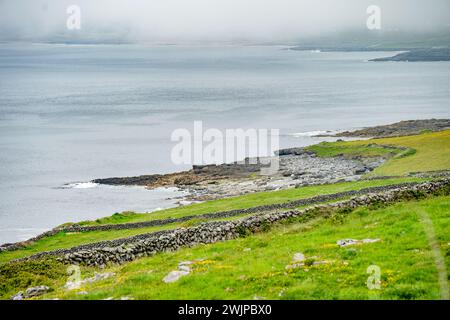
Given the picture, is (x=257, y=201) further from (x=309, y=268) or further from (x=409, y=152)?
(x=409, y=152)

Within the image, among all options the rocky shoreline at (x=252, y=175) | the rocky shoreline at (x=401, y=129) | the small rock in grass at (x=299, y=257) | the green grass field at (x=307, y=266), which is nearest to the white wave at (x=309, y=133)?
the rocky shoreline at (x=401, y=129)

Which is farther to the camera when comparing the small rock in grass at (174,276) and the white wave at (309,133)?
the white wave at (309,133)

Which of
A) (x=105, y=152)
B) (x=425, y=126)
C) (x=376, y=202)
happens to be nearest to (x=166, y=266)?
(x=376, y=202)

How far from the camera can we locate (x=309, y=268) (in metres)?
20.7

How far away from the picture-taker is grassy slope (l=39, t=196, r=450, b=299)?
1786cm

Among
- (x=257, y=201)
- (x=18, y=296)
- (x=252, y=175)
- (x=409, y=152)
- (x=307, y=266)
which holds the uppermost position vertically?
(x=307, y=266)

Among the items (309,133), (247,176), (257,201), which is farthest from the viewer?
(309,133)

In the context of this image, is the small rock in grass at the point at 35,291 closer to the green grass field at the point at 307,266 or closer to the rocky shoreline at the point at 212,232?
the green grass field at the point at 307,266

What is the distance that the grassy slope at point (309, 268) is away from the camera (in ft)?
58.6

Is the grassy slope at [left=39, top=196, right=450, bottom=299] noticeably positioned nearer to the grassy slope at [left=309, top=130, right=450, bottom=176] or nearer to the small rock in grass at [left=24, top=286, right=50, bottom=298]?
the small rock in grass at [left=24, top=286, right=50, bottom=298]

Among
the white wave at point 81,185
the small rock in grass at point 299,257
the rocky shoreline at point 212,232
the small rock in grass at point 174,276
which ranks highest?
the small rock in grass at point 299,257

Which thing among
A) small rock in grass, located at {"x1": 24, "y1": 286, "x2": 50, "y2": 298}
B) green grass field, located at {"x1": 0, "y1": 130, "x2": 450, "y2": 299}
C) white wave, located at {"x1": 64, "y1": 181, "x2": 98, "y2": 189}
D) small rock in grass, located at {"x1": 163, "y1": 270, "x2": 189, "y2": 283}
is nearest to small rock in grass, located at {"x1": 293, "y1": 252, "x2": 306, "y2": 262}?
green grass field, located at {"x1": 0, "y1": 130, "x2": 450, "y2": 299}

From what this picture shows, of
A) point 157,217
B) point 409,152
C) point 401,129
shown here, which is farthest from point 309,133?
point 157,217
